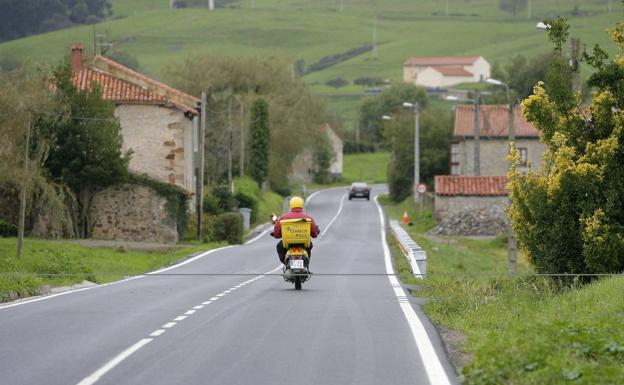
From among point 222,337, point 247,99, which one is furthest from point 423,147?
point 222,337

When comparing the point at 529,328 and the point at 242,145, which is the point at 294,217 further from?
the point at 242,145

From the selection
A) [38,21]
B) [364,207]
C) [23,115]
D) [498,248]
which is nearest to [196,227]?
[498,248]

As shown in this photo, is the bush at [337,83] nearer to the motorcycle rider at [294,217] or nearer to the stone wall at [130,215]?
the stone wall at [130,215]

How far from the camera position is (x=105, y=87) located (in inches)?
2283

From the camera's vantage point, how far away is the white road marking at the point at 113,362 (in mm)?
10109

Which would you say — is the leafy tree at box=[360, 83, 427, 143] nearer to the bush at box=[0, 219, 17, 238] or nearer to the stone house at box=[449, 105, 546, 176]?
the stone house at box=[449, 105, 546, 176]

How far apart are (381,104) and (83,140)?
353ft

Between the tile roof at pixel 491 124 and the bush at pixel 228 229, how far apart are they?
1271 inches

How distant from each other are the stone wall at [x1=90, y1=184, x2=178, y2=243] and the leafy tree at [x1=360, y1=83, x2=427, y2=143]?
3983 inches

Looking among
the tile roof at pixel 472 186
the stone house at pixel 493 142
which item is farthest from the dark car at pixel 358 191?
the tile roof at pixel 472 186

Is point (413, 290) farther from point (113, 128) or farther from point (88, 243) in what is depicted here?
point (113, 128)

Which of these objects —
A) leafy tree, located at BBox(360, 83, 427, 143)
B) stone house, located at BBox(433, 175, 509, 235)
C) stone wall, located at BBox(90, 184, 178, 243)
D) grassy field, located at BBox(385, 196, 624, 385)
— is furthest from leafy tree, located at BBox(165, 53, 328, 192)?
grassy field, located at BBox(385, 196, 624, 385)

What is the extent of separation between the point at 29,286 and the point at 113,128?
30252 millimetres

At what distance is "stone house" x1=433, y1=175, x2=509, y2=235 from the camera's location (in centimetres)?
6197
